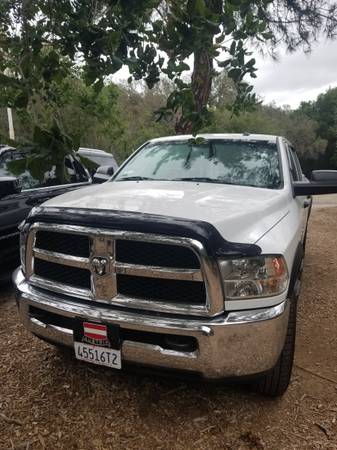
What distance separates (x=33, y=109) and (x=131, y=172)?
158 centimetres

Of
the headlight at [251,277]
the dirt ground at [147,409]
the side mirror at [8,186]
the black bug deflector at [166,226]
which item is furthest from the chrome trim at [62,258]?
the side mirror at [8,186]

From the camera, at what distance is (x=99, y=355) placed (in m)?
2.45

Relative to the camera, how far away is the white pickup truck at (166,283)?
221 centimetres

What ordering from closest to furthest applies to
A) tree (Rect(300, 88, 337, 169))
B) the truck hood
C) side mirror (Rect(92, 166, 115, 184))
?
the truck hood
side mirror (Rect(92, 166, 115, 184))
tree (Rect(300, 88, 337, 169))

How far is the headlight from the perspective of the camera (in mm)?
2211

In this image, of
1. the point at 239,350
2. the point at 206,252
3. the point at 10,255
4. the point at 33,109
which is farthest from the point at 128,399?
the point at 10,255

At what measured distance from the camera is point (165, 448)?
2.33 m

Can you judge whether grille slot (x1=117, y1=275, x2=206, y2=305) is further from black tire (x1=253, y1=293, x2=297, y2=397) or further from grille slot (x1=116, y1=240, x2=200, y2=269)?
black tire (x1=253, y1=293, x2=297, y2=397)

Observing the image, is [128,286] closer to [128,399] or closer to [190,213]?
[190,213]

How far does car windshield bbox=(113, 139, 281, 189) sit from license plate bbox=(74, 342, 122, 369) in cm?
168

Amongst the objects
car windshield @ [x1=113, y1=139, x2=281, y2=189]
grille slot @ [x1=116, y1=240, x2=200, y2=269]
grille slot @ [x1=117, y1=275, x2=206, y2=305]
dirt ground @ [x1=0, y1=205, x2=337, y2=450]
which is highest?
car windshield @ [x1=113, y1=139, x2=281, y2=189]

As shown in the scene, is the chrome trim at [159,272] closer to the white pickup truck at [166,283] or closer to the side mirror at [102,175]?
the white pickup truck at [166,283]

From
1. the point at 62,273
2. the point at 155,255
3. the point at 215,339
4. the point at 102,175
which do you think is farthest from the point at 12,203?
the point at 215,339

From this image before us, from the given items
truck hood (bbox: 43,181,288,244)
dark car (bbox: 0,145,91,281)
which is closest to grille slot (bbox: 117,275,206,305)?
truck hood (bbox: 43,181,288,244)
